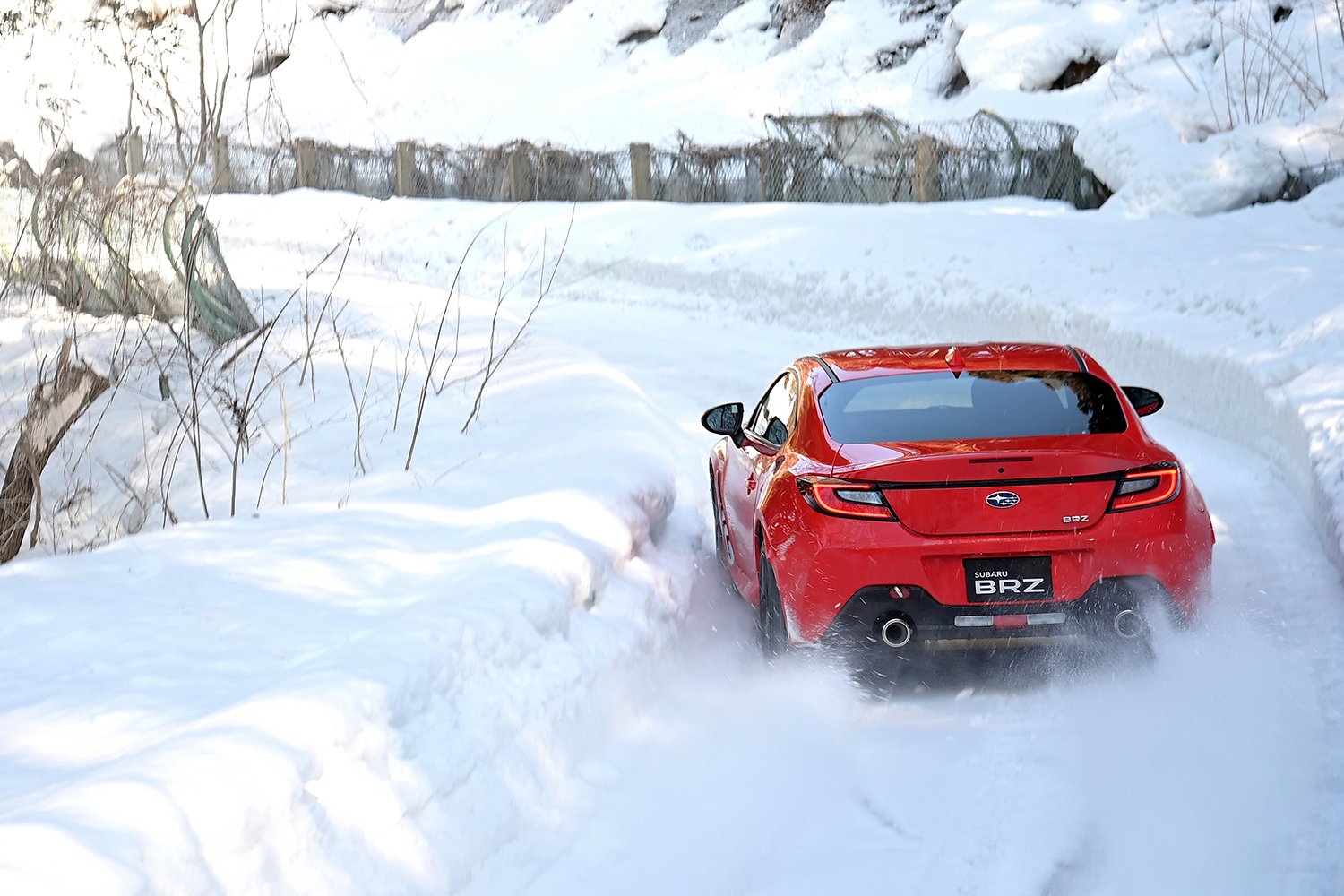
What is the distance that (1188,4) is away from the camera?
2564 cm

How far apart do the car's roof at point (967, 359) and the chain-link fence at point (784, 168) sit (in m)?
10.6

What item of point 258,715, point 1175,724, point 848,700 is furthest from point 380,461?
point 1175,724

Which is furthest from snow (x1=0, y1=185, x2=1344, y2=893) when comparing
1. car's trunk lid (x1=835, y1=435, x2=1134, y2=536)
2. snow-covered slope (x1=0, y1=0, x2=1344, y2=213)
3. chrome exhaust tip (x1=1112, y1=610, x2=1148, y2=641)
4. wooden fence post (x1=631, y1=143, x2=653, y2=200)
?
wooden fence post (x1=631, y1=143, x2=653, y2=200)

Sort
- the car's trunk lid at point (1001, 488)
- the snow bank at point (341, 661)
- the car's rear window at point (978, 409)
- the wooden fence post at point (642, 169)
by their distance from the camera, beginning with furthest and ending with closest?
the wooden fence post at point (642, 169) → the car's rear window at point (978, 409) → the car's trunk lid at point (1001, 488) → the snow bank at point (341, 661)

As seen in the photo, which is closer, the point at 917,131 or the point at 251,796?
the point at 251,796

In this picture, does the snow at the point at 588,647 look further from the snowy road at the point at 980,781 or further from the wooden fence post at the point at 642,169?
the wooden fence post at the point at 642,169

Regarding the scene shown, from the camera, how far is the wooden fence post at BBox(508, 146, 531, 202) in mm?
25359

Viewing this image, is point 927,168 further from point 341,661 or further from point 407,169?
point 341,661

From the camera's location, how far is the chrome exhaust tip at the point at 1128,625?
454cm

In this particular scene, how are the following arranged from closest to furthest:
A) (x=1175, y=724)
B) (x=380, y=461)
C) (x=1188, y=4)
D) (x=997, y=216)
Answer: (x=1175, y=724) < (x=380, y=461) < (x=997, y=216) < (x=1188, y=4)

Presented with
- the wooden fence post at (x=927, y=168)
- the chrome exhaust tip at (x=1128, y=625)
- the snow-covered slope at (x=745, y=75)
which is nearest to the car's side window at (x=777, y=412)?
the chrome exhaust tip at (x=1128, y=625)

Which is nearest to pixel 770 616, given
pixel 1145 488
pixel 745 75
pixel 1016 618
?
pixel 1016 618

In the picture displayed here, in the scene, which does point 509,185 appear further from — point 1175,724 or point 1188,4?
point 1175,724

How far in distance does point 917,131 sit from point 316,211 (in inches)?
555
